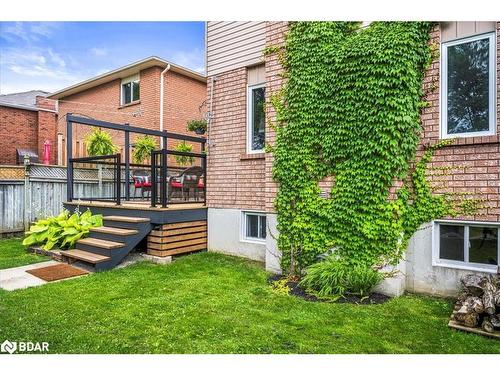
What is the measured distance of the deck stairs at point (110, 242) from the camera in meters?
5.34

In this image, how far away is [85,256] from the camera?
17.7 feet

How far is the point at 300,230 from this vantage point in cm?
495

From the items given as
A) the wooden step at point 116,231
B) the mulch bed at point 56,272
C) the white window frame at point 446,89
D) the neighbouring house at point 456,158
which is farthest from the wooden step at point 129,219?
the white window frame at point 446,89

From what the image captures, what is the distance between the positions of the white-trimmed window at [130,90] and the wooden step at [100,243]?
8073 mm

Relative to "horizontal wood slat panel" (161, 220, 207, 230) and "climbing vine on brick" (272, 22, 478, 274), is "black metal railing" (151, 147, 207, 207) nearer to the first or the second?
"horizontal wood slat panel" (161, 220, 207, 230)

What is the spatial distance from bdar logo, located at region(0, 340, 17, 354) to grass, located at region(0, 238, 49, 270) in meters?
3.08

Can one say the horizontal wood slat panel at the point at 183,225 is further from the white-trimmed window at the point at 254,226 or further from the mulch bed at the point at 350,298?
the mulch bed at the point at 350,298

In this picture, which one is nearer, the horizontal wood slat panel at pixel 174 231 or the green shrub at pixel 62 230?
the horizontal wood slat panel at pixel 174 231

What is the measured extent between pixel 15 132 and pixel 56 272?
524 inches

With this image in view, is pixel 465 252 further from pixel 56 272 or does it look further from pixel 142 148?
pixel 142 148

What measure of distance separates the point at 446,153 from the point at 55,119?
18.0 m

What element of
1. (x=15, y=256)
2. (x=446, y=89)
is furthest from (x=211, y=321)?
(x=15, y=256)
